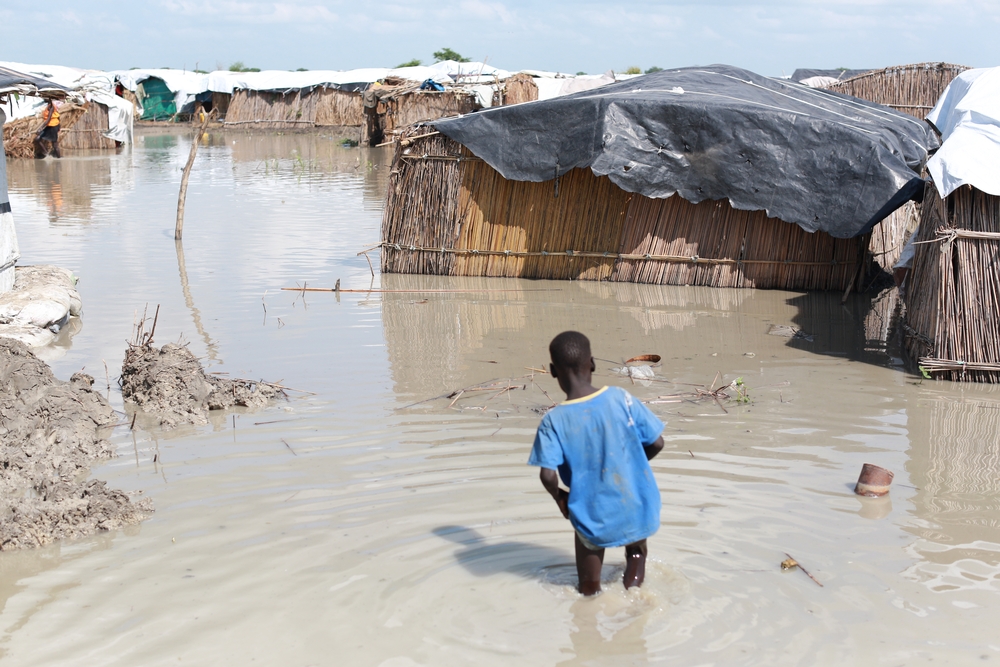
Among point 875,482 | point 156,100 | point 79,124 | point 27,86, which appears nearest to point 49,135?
point 79,124

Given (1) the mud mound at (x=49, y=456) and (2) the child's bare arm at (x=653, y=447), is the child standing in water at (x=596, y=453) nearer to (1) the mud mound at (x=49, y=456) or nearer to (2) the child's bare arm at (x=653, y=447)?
(2) the child's bare arm at (x=653, y=447)

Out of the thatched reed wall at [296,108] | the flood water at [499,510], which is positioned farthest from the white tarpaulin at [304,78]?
the flood water at [499,510]

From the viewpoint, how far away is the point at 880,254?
30.5ft

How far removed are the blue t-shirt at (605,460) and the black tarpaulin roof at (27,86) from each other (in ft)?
21.1

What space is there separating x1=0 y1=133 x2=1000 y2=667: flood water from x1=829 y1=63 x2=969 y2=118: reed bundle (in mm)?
7890

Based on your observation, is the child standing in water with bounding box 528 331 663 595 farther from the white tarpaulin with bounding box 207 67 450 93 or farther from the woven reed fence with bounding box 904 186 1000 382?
the white tarpaulin with bounding box 207 67 450 93

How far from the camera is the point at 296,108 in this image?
34.0 meters

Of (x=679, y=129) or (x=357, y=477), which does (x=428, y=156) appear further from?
(x=357, y=477)

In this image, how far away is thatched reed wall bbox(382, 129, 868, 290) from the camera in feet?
29.1

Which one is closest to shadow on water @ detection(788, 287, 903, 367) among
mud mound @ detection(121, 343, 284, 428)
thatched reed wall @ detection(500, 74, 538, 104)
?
mud mound @ detection(121, 343, 284, 428)

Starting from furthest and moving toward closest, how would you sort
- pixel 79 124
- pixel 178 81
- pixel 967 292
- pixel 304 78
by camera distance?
pixel 178 81, pixel 304 78, pixel 79 124, pixel 967 292

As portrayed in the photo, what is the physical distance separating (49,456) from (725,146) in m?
6.42

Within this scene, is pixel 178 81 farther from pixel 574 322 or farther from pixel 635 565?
pixel 635 565

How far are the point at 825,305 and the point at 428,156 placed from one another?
4.20 meters
